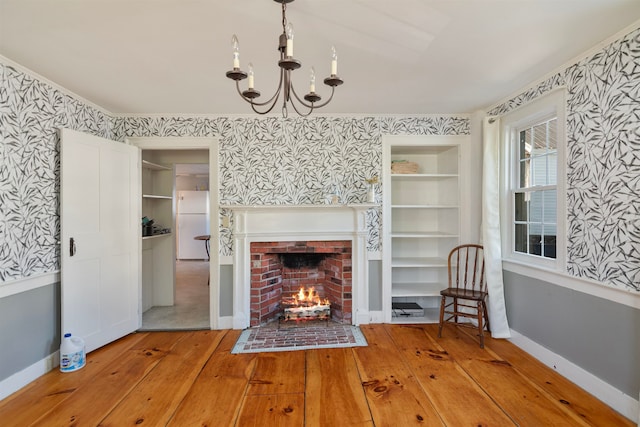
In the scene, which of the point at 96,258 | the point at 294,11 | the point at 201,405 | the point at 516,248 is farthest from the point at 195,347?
the point at 516,248

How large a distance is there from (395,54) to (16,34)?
2.43m

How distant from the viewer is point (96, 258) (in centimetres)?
293

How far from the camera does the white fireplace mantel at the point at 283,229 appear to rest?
340 centimetres

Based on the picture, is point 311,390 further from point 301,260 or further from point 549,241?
point 549,241

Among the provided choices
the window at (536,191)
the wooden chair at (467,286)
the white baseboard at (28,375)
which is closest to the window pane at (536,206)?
the window at (536,191)

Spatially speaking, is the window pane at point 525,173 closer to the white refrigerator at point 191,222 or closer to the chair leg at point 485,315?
the chair leg at point 485,315

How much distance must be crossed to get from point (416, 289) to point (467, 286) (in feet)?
1.83

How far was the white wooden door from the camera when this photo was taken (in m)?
2.68

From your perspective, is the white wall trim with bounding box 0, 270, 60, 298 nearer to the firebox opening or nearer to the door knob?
the door knob

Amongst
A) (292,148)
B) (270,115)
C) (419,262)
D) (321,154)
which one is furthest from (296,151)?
(419,262)

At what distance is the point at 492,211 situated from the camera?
10.4 ft

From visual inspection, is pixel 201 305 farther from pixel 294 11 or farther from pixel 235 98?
pixel 294 11

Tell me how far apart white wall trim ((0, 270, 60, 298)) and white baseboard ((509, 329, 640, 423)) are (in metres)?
4.21

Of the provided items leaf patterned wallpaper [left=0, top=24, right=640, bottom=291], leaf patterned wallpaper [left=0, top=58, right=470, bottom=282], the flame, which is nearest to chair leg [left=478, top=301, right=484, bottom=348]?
leaf patterned wallpaper [left=0, top=24, right=640, bottom=291]
